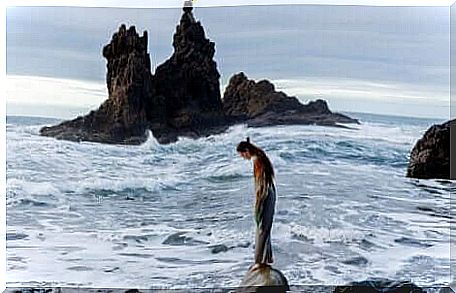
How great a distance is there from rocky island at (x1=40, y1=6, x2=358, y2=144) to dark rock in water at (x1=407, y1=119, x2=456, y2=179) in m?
0.45

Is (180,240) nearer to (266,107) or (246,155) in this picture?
(246,155)

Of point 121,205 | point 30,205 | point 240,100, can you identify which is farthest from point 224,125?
point 30,205

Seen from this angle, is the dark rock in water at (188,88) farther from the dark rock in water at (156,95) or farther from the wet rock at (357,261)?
the wet rock at (357,261)

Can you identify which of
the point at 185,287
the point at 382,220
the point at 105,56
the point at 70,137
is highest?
the point at 105,56

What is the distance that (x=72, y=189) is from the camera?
5.84 meters

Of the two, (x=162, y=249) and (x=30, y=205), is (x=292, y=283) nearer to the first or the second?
(x=162, y=249)

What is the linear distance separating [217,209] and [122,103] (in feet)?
3.01

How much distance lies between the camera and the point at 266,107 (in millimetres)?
5867

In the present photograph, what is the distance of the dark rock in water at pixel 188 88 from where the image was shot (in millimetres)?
5840

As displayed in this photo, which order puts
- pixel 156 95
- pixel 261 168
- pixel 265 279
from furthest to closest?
pixel 156 95 → pixel 261 168 → pixel 265 279

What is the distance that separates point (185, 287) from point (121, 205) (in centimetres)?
67

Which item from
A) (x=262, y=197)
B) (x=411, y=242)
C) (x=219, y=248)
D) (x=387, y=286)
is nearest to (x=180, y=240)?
(x=219, y=248)

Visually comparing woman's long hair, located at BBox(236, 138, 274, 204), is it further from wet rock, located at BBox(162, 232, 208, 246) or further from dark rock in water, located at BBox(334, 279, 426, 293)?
dark rock in water, located at BBox(334, 279, 426, 293)

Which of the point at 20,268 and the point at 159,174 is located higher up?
the point at 159,174
